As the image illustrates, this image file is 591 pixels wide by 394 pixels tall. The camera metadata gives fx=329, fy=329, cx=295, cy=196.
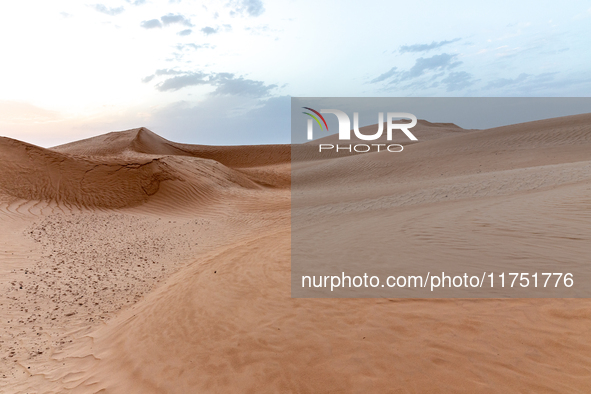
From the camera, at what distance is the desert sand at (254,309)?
10.00ft

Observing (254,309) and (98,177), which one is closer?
(254,309)

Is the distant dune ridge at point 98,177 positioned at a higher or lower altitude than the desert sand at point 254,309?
higher

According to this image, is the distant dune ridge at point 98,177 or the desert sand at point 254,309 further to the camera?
the distant dune ridge at point 98,177

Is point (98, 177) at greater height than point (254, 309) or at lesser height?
greater

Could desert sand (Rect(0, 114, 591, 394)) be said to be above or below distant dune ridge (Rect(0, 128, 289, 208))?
below

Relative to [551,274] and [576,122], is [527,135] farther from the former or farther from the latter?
[551,274]

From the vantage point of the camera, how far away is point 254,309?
4629 mm

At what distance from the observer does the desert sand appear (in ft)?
10.00

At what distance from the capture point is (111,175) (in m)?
16.5

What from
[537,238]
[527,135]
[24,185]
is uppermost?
[527,135]

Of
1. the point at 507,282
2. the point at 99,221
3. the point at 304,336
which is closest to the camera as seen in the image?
the point at 304,336

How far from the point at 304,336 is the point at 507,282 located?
9.03 feet

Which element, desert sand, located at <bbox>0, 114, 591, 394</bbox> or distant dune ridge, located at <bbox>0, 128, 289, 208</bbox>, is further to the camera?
distant dune ridge, located at <bbox>0, 128, 289, 208</bbox>

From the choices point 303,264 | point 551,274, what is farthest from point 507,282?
point 303,264
